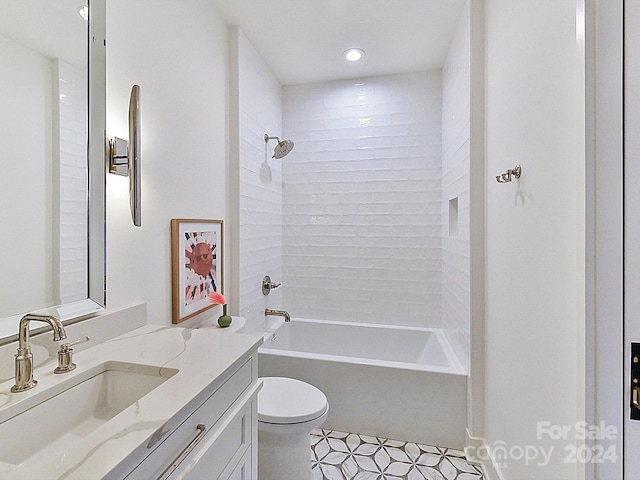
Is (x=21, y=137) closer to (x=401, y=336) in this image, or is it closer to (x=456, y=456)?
(x=456, y=456)

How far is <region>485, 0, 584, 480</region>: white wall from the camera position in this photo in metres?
0.96

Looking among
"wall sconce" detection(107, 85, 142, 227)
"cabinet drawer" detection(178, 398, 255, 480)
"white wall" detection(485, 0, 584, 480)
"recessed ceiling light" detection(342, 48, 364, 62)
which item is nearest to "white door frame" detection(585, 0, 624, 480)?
"white wall" detection(485, 0, 584, 480)

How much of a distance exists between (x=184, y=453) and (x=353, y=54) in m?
2.66

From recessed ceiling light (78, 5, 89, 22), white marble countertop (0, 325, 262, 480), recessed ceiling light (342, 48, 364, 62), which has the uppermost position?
recessed ceiling light (342, 48, 364, 62)

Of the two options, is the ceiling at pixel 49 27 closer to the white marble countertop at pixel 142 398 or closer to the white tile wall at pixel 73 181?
the white tile wall at pixel 73 181

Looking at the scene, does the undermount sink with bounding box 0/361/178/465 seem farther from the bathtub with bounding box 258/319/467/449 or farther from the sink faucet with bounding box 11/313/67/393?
the bathtub with bounding box 258/319/467/449

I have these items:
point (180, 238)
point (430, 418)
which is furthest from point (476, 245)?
point (180, 238)

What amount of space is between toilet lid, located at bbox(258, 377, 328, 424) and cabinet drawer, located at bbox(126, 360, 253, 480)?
483 mm

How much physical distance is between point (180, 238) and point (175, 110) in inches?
25.5

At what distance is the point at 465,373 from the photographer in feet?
6.45

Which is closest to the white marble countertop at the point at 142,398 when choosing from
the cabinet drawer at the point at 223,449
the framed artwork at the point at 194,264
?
the cabinet drawer at the point at 223,449

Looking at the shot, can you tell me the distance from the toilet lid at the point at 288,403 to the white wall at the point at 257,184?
67 centimetres

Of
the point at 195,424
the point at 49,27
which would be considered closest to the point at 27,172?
the point at 49,27

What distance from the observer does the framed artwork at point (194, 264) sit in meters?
1.67
